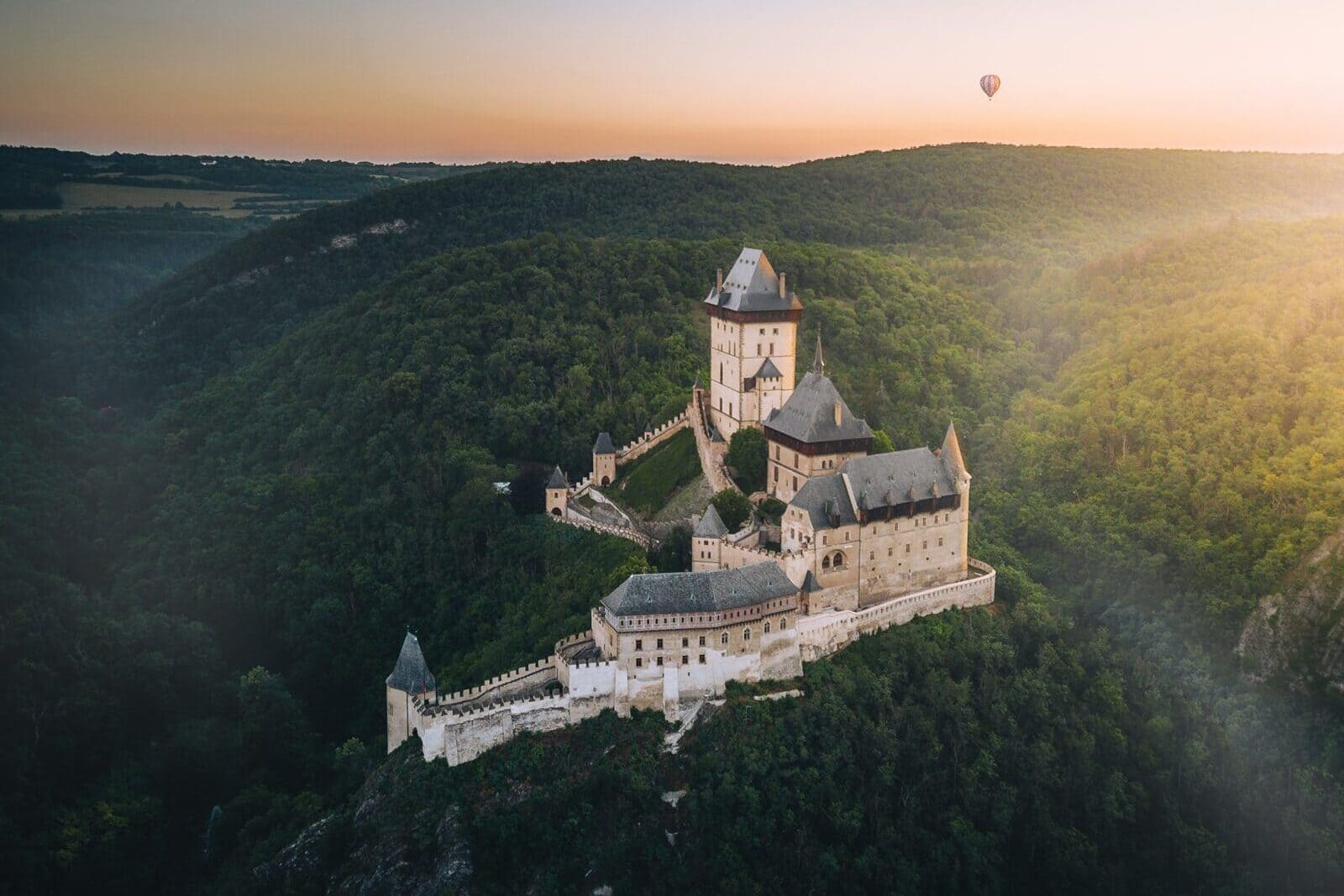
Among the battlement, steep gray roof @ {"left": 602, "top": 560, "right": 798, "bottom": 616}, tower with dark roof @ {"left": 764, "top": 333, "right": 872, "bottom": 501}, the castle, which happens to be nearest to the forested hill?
the battlement

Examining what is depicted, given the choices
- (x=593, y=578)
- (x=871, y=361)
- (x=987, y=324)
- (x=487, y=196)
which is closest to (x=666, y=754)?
(x=593, y=578)

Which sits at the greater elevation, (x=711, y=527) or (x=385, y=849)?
(x=711, y=527)

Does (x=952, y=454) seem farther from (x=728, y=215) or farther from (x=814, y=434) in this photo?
(x=728, y=215)

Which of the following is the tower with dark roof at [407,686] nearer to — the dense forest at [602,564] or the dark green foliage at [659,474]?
the dense forest at [602,564]

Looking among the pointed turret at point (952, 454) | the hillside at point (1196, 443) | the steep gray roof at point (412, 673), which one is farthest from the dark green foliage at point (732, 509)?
the hillside at point (1196, 443)

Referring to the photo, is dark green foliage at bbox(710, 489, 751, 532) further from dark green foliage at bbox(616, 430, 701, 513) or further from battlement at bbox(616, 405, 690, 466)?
battlement at bbox(616, 405, 690, 466)

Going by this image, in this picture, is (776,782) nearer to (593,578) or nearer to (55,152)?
(593,578)

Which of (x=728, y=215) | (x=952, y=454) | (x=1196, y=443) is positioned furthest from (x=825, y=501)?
(x=728, y=215)
